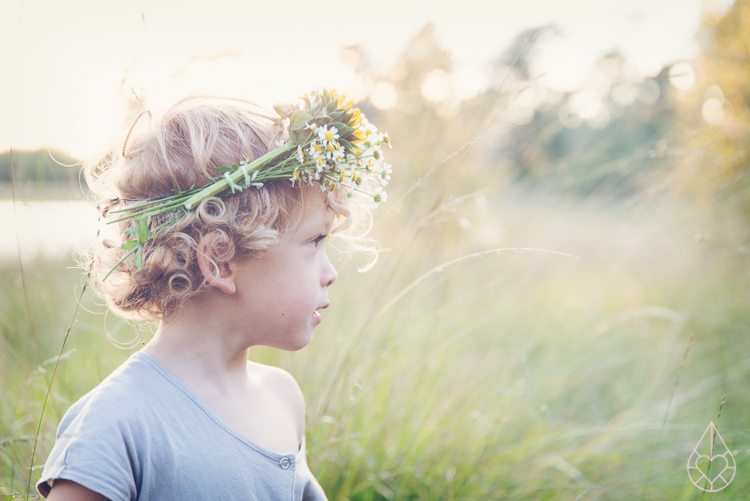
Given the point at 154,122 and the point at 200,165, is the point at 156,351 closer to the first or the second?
the point at 200,165

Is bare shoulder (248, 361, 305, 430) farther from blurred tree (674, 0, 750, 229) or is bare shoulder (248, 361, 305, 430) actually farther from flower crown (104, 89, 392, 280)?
blurred tree (674, 0, 750, 229)

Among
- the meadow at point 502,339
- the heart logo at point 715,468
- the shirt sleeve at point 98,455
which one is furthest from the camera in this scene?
the heart logo at point 715,468

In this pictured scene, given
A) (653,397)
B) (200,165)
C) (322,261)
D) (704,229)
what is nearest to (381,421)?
(322,261)

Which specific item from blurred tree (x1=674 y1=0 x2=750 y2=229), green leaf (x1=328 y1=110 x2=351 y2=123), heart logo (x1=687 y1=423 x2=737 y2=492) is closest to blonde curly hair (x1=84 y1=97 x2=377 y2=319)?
green leaf (x1=328 y1=110 x2=351 y2=123)

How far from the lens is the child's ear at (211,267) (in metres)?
1.14

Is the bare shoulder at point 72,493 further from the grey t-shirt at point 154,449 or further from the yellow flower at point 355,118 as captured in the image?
the yellow flower at point 355,118

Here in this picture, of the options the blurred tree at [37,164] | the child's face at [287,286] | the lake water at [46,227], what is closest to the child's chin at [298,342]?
the child's face at [287,286]

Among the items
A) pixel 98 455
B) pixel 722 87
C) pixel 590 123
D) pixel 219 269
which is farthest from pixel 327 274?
pixel 722 87

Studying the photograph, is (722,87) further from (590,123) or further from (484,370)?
(484,370)

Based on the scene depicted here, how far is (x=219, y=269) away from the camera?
117cm

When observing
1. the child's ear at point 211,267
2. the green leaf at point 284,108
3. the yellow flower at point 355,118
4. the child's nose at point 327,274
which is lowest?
the child's nose at point 327,274

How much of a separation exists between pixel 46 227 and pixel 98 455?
1805mm

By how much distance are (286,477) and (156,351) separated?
0.47 meters

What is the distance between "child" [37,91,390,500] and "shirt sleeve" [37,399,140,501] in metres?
0.04
